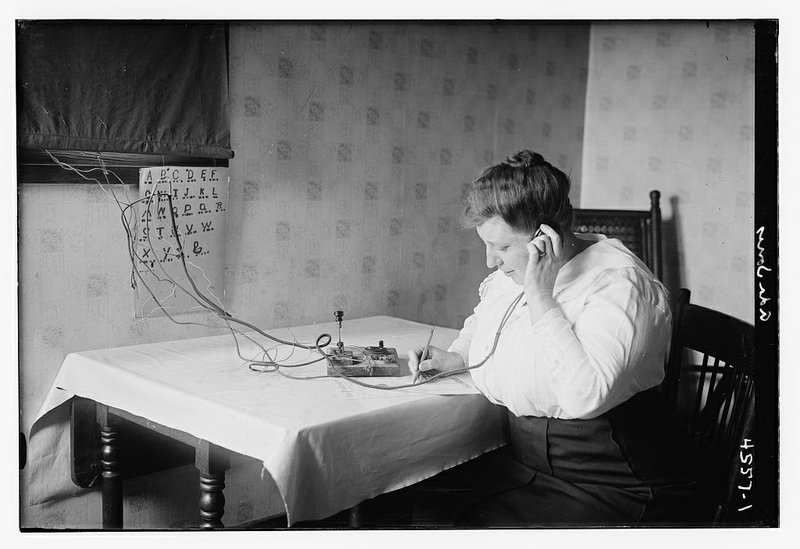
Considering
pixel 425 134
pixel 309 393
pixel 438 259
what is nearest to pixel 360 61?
pixel 425 134

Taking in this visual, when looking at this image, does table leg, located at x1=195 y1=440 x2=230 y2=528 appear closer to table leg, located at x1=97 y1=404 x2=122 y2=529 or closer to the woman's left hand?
table leg, located at x1=97 y1=404 x2=122 y2=529

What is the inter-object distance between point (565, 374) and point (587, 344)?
0.07 meters

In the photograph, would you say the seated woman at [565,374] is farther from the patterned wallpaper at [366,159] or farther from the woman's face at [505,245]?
the patterned wallpaper at [366,159]

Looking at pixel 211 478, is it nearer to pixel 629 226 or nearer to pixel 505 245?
pixel 505 245

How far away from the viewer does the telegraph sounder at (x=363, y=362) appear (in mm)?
1815

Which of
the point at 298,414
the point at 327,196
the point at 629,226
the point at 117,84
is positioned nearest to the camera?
the point at 298,414

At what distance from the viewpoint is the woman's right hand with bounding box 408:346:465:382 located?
1.82 m

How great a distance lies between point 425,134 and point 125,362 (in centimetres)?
98

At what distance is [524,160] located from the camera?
5.58ft

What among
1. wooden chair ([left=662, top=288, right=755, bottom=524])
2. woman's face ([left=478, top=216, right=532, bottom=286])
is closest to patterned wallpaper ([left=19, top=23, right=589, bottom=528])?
woman's face ([left=478, top=216, right=532, bottom=286])

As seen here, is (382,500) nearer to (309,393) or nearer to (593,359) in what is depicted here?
(309,393)

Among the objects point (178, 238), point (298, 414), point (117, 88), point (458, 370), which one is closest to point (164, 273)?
point (178, 238)

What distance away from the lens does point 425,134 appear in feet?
7.19

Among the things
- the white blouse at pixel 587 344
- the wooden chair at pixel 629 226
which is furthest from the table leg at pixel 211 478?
the wooden chair at pixel 629 226
